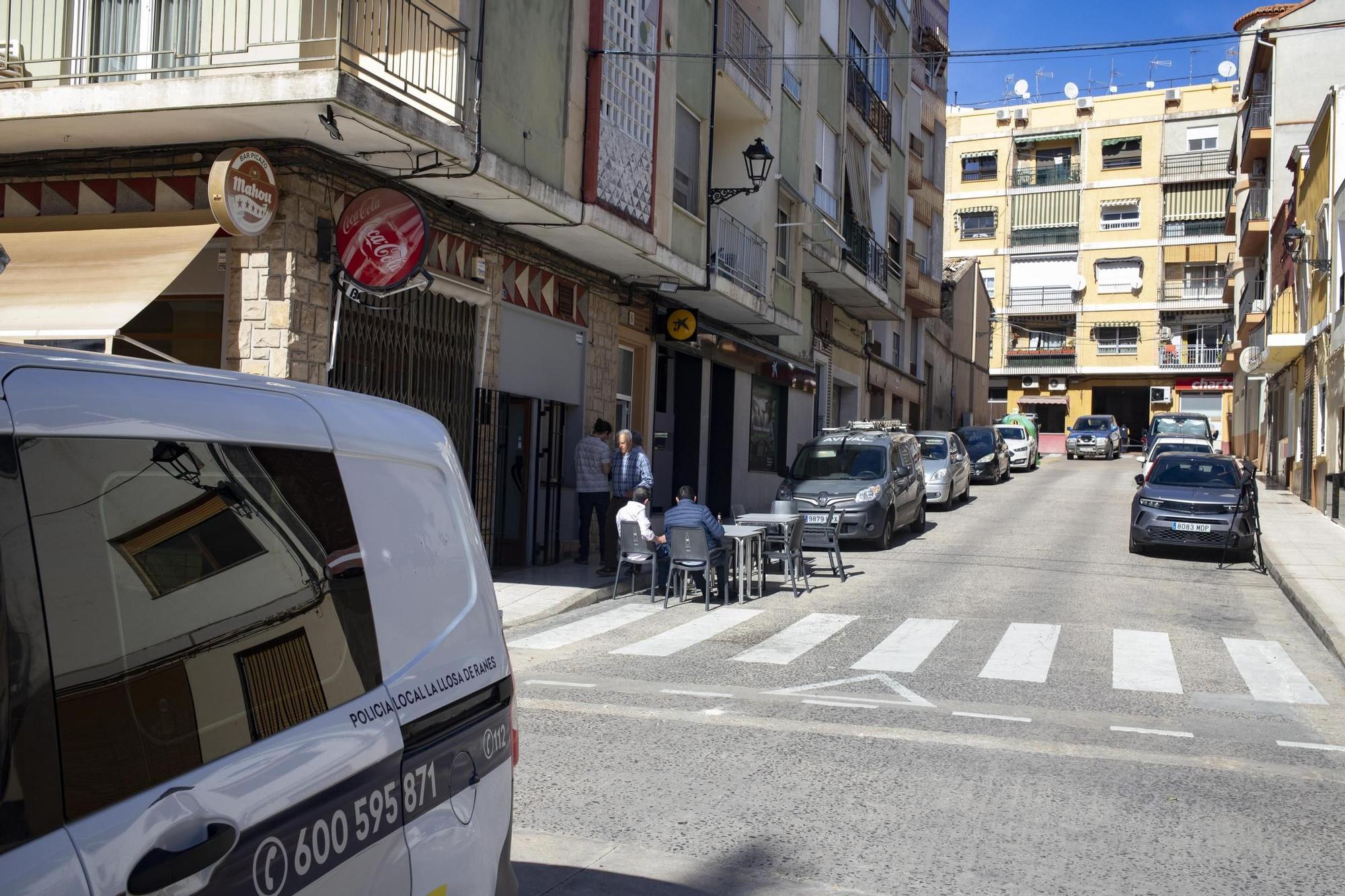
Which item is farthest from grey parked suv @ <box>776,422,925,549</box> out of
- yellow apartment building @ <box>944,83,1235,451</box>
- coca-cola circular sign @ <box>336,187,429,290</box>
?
yellow apartment building @ <box>944,83,1235,451</box>

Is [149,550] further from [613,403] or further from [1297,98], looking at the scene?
[1297,98]

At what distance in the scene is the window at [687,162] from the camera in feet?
60.7

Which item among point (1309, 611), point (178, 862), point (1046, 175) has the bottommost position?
point (1309, 611)

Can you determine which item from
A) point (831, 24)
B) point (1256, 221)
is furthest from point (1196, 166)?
point (831, 24)

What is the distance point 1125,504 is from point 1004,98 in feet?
134

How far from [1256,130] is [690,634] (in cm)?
3037

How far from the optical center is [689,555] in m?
12.8

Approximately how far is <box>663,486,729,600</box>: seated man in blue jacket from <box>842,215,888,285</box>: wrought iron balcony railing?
14.4 meters

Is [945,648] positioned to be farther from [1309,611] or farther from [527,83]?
[527,83]

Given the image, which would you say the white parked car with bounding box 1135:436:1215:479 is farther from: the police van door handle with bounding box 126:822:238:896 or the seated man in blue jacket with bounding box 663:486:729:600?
the police van door handle with bounding box 126:822:238:896

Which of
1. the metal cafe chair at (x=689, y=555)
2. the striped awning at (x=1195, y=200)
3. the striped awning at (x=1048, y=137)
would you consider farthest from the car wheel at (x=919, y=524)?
the striped awning at (x=1048, y=137)

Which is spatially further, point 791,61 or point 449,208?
point 791,61

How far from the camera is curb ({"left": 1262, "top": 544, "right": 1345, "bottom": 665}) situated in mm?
10602

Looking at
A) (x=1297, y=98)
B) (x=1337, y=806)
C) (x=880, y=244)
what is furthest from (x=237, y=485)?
(x=1297, y=98)
